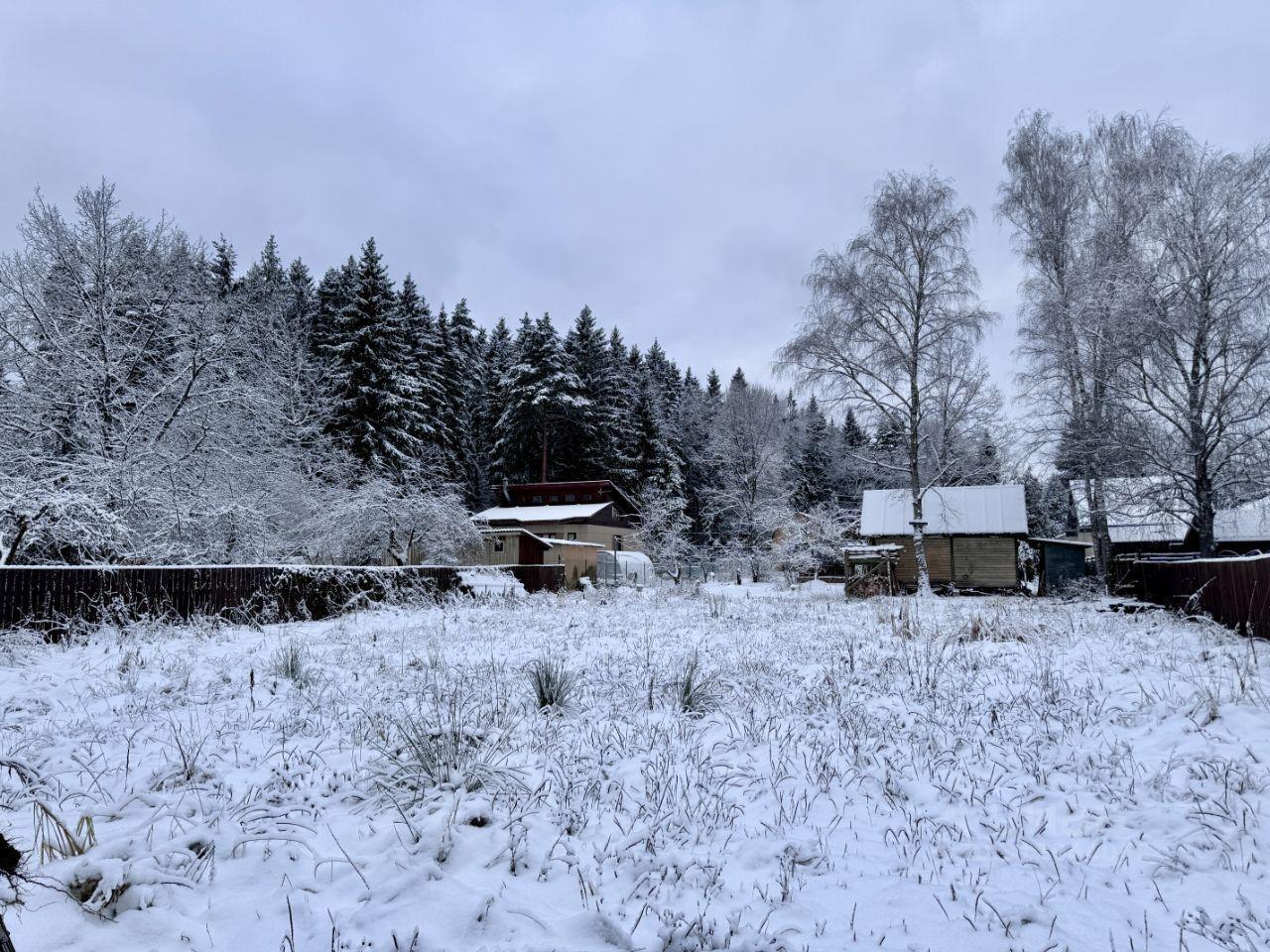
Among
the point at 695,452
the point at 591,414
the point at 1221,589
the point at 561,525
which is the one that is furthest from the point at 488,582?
the point at 695,452

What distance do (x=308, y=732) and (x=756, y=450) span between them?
37.9 m

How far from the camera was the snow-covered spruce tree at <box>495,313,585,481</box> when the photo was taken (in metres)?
44.6

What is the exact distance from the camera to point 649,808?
12.4 feet

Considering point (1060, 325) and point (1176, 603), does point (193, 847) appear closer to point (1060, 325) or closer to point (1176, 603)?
point (1176, 603)

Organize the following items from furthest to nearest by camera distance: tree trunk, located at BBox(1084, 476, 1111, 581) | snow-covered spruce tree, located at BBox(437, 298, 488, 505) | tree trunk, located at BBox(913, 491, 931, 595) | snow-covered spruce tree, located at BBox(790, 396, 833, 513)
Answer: snow-covered spruce tree, located at BBox(790, 396, 833, 513) < snow-covered spruce tree, located at BBox(437, 298, 488, 505) < tree trunk, located at BBox(913, 491, 931, 595) < tree trunk, located at BBox(1084, 476, 1111, 581)

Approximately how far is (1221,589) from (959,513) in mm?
15351

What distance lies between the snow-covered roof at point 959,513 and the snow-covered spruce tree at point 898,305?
14.7ft

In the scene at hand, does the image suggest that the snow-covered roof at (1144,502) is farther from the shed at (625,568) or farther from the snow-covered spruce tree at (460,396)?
the snow-covered spruce tree at (460,396)

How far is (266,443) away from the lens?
20188mm

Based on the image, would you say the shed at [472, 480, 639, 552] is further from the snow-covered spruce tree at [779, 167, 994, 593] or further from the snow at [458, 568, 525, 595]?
the snow-covered spruce tree at [779, 167, 994, 593]

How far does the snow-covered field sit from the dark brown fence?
8.44 ft

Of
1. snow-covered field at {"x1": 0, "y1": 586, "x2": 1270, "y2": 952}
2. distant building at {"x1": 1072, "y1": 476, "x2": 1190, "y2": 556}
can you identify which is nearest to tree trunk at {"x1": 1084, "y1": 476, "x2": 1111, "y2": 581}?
distant building at {"x1": 1072, "y1": 476, "x2": 1190, "y2": 556}

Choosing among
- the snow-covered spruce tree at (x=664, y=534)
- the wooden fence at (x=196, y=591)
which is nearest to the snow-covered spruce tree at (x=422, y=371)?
the snow-covered spruce tree at (x=664, y=534)

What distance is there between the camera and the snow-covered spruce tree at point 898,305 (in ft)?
68.0
